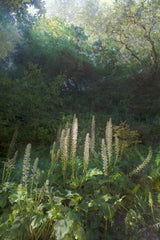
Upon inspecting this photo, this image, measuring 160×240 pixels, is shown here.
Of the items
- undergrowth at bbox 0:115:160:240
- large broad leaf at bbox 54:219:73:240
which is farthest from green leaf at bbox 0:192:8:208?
large broad leaf at bbox 54:219:73:240

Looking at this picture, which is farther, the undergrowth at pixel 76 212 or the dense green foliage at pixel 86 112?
the dense green foliage at pixel 86 112

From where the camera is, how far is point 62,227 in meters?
1.72

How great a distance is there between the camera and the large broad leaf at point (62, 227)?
1.65 m

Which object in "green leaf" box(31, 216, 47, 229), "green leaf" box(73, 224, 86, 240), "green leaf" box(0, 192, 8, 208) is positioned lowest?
"green leaf" box(73, 224, 86, 240)

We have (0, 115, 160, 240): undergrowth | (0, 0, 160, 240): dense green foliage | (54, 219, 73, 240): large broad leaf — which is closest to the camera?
(54, 219, 73, 240): large broad leaf

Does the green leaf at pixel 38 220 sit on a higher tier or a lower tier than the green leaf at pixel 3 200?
lower

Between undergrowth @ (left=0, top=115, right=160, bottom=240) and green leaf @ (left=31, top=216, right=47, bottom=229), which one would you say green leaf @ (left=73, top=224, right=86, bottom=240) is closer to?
undergrowth @ (left=0, top=115, right=160, bottom=240)

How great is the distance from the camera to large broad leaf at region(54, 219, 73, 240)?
1.65 m

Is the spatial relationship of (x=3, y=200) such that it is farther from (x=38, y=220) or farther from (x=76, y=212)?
(x=76, y=212)

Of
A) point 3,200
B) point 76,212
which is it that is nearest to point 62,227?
point 76,212

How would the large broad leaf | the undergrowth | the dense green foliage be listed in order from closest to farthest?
the large broad leaf, the undergrowth, the dense green foliage

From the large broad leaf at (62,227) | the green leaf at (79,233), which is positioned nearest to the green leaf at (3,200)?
the large broad leaf at (62,227)

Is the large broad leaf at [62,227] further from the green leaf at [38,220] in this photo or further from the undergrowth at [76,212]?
the green leaf at [38,220]

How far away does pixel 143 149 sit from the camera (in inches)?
184
